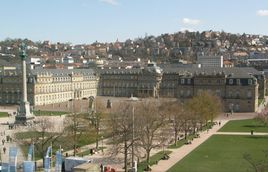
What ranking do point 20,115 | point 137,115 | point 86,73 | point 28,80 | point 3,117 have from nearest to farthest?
point 137,115
point 20,115
point 3,117
point 28,80
point 86,73

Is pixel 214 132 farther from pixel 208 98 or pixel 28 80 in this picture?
pixel 28 80

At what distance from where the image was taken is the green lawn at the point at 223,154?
41062 millimetres

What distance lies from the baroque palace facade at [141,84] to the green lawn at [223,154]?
119ft

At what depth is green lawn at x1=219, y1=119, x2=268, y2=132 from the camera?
67.9 meters

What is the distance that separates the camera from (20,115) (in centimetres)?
7881

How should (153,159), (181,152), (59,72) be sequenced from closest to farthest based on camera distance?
(153,159) < (181,152) < (59,72)

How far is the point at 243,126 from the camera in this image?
72188 mm

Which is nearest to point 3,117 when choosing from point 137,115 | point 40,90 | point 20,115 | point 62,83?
point 20,115

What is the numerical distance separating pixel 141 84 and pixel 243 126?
192ft

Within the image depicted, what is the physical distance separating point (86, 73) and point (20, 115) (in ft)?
180

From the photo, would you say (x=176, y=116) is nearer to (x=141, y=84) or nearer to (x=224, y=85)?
(x=224, y=85)

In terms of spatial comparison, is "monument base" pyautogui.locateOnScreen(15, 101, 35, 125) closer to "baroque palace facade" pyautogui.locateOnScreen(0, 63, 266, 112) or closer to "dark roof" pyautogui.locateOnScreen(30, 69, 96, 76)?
"baroque palace facade" pyautogui.locateOnScreen(0, 63, 266, 112)

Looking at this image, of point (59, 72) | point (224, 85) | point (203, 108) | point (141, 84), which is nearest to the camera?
point (203, 108)

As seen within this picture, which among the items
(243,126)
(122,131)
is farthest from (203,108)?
(122,131)
